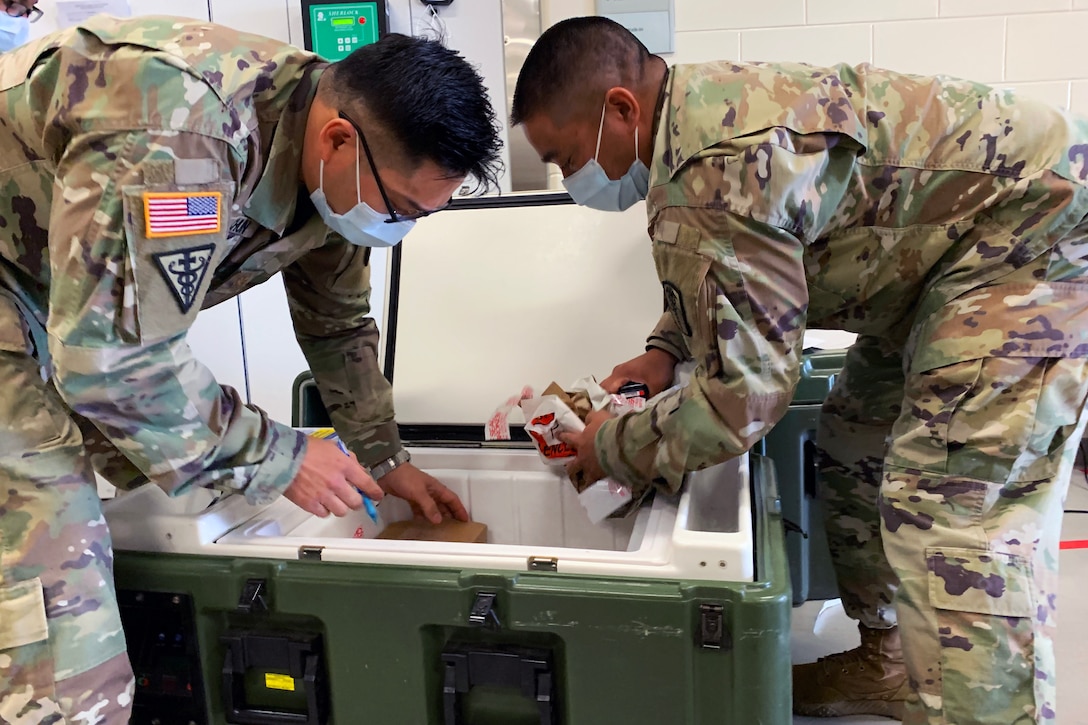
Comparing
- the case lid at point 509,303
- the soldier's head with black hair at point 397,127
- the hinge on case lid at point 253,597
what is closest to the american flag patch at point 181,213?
the soldier's head with black hair at point 397,127

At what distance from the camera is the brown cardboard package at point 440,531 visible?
120 centimetres

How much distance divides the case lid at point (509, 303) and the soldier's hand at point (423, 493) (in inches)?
10.3

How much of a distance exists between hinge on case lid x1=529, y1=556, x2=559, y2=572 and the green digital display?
5.99 ft

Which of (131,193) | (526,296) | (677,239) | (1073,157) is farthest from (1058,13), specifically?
(131,193)

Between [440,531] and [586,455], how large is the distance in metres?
→ 0.26

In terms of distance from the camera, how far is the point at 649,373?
133cm

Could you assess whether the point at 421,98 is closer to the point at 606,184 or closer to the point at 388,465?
the point at 606,184

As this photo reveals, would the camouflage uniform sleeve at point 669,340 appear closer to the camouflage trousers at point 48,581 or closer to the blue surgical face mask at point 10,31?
the camouflage trousers at point 48,581

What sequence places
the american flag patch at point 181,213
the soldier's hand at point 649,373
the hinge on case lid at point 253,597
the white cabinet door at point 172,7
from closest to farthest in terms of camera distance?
the american flag patch at point 181,213, the hinge on case lid at point 253,597, the soldier's hand at point 649,373, the white cabinet door at point 172,7

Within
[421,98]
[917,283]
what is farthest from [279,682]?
[917,283]

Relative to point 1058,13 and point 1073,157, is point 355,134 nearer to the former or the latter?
point 1073,157

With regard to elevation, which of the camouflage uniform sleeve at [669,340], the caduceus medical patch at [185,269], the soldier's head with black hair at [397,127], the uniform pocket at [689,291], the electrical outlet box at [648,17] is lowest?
the camouflage uniform sleeve at [669,340]

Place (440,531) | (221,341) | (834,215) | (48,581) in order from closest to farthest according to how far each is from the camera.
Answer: (48,581)
(834,215)
(440,531)
(221,341)

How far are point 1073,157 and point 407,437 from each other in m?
1.11
